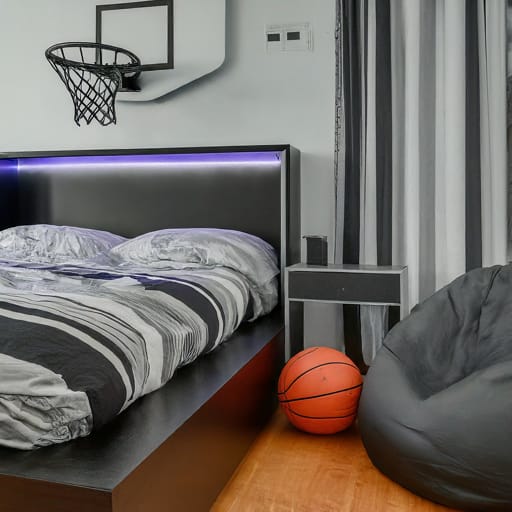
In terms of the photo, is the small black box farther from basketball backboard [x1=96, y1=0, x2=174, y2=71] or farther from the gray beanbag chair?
basketball backboard [x1=96, y1=0, x2=174, y2=71]

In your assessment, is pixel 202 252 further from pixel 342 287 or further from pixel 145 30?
pixel 145 30

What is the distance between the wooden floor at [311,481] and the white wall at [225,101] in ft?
3.49

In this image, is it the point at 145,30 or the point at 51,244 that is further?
the point at 145,30

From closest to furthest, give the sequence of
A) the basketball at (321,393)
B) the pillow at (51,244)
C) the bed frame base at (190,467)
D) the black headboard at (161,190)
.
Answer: the bed frame base at (190,467)
the basketball at (321,393)
the pillow at (51,244)
the black headboard at (161,190)

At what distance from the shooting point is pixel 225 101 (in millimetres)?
3188

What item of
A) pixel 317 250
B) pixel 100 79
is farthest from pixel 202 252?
pixel 100 79

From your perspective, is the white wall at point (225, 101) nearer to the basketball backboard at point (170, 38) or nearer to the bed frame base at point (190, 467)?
the basketball backboard at point (170, 38)

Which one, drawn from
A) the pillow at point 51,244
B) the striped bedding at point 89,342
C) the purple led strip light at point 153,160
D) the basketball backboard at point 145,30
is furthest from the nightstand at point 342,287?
the basketball backboard at point 145,30

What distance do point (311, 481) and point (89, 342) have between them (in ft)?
2.96

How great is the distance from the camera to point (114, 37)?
10.5 feet

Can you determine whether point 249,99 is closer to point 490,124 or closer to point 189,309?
point 490,124

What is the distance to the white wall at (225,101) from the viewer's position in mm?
3064

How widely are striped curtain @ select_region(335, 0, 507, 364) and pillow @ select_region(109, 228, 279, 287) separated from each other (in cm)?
51

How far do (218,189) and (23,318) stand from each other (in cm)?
187
